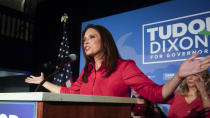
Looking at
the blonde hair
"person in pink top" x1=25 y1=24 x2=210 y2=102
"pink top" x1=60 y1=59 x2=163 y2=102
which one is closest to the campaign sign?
the blonde hair

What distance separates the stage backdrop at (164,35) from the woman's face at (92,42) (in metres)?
0.61

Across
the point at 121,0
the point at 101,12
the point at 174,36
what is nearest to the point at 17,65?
the point at 101,12

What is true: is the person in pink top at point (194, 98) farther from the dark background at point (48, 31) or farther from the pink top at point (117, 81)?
the dark background at point (48, 31)

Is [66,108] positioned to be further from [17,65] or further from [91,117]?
[17,65]

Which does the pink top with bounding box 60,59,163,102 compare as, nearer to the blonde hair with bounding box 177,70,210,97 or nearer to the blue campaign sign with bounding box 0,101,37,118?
the blonde hair with bounding box 177,70,210,97

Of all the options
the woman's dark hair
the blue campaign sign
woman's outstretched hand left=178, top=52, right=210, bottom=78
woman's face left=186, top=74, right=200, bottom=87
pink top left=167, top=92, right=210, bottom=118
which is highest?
the woman's dark hair

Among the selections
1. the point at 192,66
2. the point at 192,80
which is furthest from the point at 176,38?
the point at 192,66

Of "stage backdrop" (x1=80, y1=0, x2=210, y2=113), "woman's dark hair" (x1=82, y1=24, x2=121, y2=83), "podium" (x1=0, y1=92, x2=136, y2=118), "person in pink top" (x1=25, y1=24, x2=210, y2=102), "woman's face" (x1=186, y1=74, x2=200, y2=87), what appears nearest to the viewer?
"podium" (x1=0, y1=92, x2=136, y2=118)

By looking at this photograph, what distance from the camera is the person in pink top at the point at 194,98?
2.44 meters

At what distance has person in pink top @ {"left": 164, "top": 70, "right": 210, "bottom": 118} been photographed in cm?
244

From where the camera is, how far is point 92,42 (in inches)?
109

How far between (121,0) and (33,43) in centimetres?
264

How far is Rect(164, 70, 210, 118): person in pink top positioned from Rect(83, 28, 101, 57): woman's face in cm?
99

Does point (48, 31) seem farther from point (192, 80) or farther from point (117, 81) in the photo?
point (192, 80)
